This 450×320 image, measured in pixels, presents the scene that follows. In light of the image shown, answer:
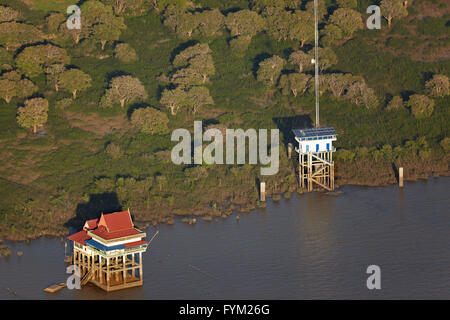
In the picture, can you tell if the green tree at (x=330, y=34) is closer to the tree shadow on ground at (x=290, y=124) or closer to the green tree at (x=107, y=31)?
the tree shadow on ground at (x=290, y=124)

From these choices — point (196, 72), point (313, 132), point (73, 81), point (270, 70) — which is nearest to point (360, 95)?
point (270, 70)

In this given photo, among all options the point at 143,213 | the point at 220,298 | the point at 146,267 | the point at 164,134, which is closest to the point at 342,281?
the point at 220,298

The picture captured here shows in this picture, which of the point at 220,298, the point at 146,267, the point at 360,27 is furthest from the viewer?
the point at 360,27

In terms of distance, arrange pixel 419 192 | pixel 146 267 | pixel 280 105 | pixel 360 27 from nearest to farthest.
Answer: pixel 146 267 < pixel 419 192 < pixel 280 105 < pixel 360 27

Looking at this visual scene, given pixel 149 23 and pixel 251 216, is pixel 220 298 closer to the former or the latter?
pixel 251 216

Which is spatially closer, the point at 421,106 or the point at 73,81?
the point at 73,81

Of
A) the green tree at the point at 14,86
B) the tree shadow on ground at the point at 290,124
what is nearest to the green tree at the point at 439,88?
the tree shadow on ground at the point at 290,124

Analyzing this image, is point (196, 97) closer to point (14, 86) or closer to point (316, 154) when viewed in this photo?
point (316, 154)

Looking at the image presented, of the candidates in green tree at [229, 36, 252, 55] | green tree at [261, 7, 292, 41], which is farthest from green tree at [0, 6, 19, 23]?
green tree at [261, 7, 292, 41]
